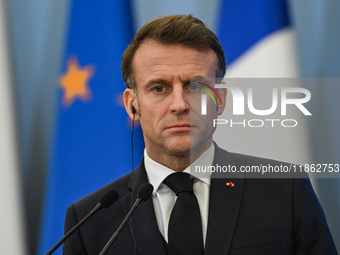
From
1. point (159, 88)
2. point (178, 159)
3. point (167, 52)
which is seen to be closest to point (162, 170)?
point (178, 159)

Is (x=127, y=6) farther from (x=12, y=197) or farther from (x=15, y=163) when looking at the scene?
(x=12, y=197)

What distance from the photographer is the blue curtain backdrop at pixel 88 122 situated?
1960 millimetres

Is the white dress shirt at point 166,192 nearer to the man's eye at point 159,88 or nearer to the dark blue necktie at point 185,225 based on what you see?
the dark blue necktie at point 185,225

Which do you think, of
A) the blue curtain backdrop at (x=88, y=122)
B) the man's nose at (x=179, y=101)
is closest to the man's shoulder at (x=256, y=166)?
the man's nose at (x=179, y=101)

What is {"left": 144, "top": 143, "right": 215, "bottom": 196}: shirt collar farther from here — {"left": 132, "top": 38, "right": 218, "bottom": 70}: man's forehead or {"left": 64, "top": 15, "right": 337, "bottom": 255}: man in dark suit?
{"left": 132, "top": 38, "right": 218, "bottom": 70}: man's forehead

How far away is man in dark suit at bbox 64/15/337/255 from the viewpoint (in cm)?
Answer: 134

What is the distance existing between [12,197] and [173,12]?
4.52ft

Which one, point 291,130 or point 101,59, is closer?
point 291,130

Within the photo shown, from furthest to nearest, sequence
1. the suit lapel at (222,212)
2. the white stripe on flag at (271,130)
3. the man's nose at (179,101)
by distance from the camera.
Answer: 1. the white stripe on flag at (271,130)
2. the man's nose at (179,101)
3. the suit lapel at (222,212)

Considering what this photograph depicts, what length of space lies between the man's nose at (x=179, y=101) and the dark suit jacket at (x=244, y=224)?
299 mm

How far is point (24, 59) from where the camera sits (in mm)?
2051

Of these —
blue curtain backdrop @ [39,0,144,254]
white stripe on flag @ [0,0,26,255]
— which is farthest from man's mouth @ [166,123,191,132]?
white stripe on flag @ [0,0,26,255]

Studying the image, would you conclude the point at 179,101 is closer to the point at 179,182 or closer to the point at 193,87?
the point at 193,87

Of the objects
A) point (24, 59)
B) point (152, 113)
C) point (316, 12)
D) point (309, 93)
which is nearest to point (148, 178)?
point (152, 113)
